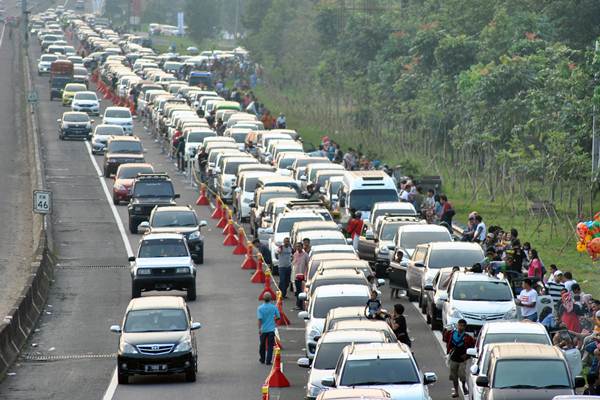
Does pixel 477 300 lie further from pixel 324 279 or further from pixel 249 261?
pixel 249 261

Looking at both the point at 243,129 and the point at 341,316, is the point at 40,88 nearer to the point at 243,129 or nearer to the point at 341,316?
the point at 243,129

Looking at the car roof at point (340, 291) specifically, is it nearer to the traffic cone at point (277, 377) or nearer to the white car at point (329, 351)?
the traffic cone at point (277, 377)

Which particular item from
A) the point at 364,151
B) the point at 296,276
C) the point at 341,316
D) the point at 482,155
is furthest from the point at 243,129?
the point at 341,316

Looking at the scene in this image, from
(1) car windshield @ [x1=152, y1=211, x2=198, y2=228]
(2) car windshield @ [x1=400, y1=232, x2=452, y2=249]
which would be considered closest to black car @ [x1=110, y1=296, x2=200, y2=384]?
(2) car windshield @ [x1=400, y1=232, x2=452, y2=249]

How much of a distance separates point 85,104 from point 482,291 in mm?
60703

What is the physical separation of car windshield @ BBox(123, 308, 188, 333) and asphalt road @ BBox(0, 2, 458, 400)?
3.05 ft

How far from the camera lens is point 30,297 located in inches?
1460

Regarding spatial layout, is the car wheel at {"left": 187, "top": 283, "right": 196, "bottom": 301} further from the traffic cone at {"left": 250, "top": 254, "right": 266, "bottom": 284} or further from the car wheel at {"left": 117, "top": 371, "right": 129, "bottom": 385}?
the car wheel at {"left": 117, "top": 371, "right": 129, "bottom": 385}

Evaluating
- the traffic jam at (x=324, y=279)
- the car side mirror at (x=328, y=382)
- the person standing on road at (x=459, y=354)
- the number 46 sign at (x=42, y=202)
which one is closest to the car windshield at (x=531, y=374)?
the traffic jam at (x=324, y=279)

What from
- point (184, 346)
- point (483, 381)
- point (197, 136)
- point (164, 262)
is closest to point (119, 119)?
point (197, 136)

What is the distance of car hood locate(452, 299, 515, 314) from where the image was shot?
3159 cm

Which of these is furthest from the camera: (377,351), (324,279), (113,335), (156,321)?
(113,335)

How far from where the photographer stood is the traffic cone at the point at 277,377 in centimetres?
2855

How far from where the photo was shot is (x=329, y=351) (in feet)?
85.4
